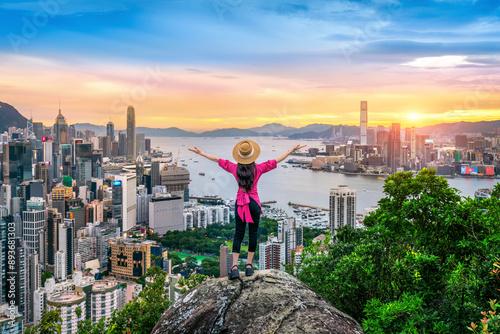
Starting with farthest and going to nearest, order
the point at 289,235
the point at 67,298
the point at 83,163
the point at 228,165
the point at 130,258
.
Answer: the point at 83,163 < the point at 130,258 < the point at 289,235 < the point at 67,298 < the point at 228,165

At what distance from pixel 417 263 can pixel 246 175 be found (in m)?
1.21

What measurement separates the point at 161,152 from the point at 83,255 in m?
13.4

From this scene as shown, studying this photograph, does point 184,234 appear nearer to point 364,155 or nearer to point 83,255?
point 83,255

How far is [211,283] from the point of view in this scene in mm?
2322

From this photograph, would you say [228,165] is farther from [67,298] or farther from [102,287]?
[102,287]

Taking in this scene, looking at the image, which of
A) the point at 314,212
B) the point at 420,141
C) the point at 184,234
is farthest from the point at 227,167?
the point at 420,141

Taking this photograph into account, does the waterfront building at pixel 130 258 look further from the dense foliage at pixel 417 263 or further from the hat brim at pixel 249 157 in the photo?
the hat brim at pixel 249 157

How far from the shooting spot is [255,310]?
2.03m

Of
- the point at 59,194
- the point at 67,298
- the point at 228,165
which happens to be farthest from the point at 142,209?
the point at 228,165

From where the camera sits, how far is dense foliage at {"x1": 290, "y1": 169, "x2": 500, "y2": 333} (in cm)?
225

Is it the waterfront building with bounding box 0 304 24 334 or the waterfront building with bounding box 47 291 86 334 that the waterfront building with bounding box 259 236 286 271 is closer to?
the waterfront building with bounding box 47 291 86 334

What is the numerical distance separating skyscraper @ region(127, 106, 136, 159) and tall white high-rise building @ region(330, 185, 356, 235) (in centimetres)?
1376

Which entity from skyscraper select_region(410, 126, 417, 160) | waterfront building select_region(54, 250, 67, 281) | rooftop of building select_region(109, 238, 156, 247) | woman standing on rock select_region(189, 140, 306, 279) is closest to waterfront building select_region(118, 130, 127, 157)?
rooftop of building select_region(109, 238, 156, 247)

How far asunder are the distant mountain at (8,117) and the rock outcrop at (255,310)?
18.8 meters
